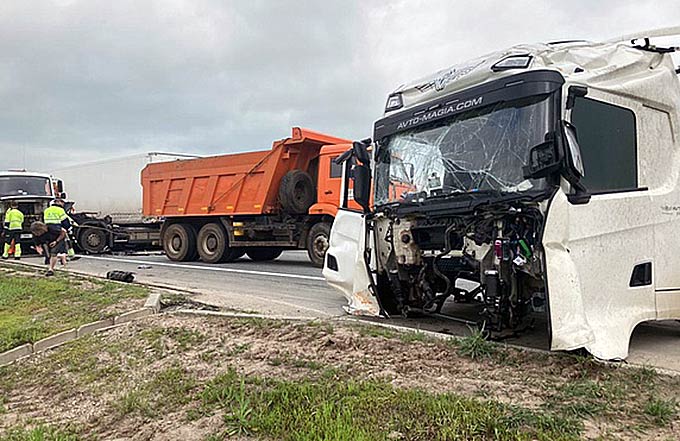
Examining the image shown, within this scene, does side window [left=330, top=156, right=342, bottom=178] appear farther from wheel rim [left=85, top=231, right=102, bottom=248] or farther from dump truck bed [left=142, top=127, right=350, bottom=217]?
wheel rim [left=85, top=231, right=102, bottom=248]

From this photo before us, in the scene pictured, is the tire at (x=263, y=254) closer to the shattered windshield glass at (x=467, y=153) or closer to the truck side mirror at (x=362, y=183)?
the truck side mirror at (x=362, y=183)

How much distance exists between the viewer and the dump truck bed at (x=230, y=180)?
12945 mm

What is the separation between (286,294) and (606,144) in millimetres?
5333

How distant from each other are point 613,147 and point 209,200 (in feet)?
36.8

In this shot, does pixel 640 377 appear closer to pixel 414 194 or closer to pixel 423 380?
pixel 423 380

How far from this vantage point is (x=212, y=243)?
572 inches

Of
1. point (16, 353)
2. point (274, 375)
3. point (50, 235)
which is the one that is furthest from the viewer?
point (50, 235)

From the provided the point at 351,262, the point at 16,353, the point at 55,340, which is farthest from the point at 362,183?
the point at 16,353

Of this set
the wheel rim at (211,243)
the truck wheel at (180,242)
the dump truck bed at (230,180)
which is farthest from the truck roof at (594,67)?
the truck wheel at (180,242)

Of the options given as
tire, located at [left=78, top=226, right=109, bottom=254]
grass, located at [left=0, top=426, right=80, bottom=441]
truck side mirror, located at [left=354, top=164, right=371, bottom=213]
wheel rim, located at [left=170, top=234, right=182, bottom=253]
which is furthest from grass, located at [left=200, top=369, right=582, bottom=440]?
tire, located at [left=78, top=226, right=109, bottom=254]

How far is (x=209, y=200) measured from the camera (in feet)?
46.6

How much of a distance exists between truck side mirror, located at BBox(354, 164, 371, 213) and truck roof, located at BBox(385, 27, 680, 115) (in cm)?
116

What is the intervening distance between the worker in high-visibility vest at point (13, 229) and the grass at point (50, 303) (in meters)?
6.67

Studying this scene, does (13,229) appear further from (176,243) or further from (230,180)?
(230,180)
